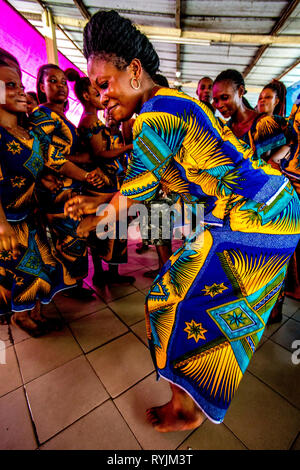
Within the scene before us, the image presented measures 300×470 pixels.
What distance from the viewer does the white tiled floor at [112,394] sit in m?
1.13

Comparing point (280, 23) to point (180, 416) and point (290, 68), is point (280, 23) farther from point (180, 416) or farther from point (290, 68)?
point (180, 416)

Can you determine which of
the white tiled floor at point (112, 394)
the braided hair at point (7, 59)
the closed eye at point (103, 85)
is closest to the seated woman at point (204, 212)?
the closed eye at point (103, 85)

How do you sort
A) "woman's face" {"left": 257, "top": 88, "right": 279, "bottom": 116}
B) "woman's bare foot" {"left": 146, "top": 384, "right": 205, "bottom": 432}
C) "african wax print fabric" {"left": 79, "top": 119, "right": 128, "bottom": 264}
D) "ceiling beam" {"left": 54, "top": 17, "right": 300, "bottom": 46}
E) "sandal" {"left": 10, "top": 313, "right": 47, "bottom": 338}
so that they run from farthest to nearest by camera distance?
"ceiling beam" {"left": 54, "top": 17, "right": 300, "bottom": 46}, "woman's face" {"left": 257, "top": 88, "right": 279, "bottom": 116}, "african wax print fabric" {"left": 79, "top": 119, "right": 128, "bottom": 264}, "sandal" {"left": 10, "top": 313, "right": 47, "bottom": 338}, "woman's bare foot" {"left": 146, "top": 384, "right": 205, "bottom": 432}

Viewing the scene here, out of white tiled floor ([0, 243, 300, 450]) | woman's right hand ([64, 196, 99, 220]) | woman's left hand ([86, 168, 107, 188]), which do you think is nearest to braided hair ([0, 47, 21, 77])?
woman's left hand ([86, 168, 107, 188])

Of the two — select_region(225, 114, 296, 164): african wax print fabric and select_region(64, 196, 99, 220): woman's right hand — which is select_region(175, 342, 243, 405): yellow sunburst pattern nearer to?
select_region(64, 196, 99, 220): woman's right hand

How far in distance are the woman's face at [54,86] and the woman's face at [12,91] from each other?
1.85 ft

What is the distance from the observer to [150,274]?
2.96 meters

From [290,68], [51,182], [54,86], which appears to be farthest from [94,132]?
[290,68]

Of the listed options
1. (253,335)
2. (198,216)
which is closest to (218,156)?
(198,216)

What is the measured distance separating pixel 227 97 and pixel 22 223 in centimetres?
218

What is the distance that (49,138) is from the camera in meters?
1.86

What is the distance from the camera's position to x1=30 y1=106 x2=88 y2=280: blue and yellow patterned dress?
1848 mm

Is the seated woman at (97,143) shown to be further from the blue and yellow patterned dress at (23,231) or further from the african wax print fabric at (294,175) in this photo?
the african wax print fabric at (294,175)

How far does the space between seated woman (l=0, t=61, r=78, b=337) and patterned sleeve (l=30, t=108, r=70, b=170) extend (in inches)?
0.6
